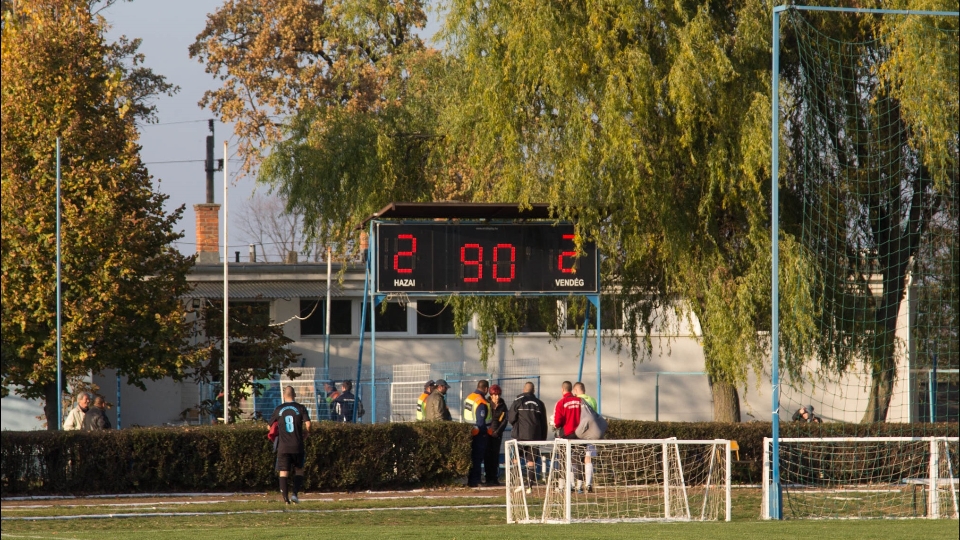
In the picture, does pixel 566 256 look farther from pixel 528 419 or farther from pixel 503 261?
pixel 528 419

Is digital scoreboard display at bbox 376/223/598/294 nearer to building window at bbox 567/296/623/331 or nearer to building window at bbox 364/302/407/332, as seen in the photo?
building window at bbox 567/296/623/331

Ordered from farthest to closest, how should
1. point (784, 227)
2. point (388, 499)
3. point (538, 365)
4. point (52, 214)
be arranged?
point (538, 365) < point (52, 214) < point (784, 227) < point (388, 499)

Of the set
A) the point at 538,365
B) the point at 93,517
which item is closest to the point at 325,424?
→ the point at 93,517

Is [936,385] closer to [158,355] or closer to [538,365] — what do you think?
[538,365]

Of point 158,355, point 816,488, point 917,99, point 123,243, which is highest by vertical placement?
point 917,99

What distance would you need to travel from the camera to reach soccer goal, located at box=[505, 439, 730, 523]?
14.8m

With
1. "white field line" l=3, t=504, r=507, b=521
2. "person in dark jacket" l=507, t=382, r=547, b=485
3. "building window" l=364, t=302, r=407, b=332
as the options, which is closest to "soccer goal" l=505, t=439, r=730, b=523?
"person in dark jacket" l=507, t=382, r=547, b=485

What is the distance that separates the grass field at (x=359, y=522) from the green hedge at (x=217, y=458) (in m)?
0.64

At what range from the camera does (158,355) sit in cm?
2342

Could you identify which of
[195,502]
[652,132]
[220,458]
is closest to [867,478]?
[652,132]

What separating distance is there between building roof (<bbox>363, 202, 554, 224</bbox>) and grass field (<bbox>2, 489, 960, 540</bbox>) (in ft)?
14.0

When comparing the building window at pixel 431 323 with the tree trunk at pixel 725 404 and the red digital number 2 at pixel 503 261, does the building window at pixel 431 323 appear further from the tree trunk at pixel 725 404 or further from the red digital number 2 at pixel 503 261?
the red digital number 2 at pixel 503 261

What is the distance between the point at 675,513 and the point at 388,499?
4634 millimetres

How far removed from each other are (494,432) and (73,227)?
29.0ft
